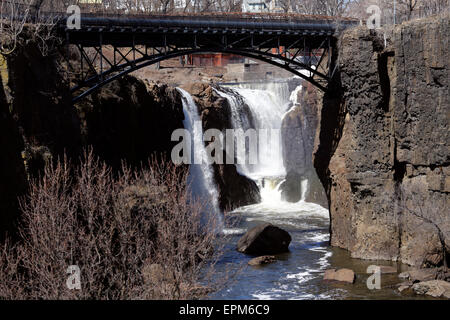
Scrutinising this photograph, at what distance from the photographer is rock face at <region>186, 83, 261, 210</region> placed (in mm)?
39938

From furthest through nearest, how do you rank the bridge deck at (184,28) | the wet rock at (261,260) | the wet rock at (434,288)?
the bridge deck at (184,28), the wet rock at (261,260), the wet rock at (434,288)

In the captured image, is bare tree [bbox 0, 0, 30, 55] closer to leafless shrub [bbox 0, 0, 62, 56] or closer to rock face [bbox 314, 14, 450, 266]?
leafless shrub [bbox 0, 0, 62, 56]

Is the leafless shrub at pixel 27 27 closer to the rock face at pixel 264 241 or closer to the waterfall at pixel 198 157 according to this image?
the rock face at pixel 264 241

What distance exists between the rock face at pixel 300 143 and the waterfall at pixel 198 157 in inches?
196

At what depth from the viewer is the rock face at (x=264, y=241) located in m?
26.6

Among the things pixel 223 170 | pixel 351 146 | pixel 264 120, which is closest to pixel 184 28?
pixel 351 146

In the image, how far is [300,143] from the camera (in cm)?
4309

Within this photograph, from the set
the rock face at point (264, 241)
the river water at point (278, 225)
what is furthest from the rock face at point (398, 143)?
the rock face at point (264, 241)

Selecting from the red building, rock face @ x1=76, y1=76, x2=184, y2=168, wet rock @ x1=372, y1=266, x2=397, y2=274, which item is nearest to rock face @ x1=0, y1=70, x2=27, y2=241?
rock face @ x1=76, y1=76, x2=184, y2=168

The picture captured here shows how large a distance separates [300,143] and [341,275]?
860 inches

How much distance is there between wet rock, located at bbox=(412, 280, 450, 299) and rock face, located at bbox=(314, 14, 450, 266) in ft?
6.77

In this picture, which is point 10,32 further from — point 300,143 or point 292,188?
point 300,143
